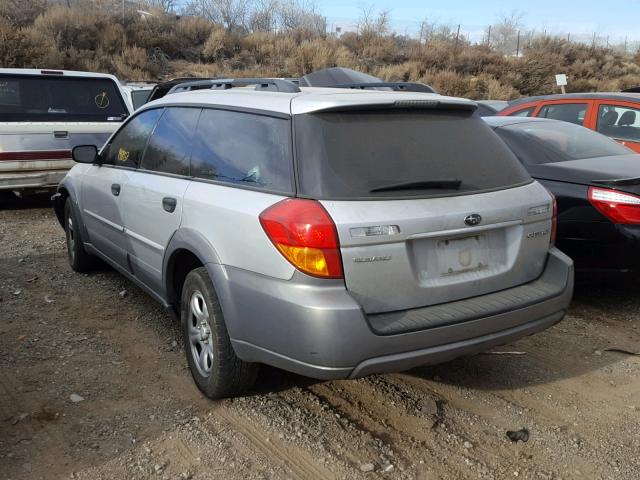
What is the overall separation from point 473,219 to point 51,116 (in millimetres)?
6899

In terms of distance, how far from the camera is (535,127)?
19.3ft

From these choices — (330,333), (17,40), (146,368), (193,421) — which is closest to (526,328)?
(330,333)

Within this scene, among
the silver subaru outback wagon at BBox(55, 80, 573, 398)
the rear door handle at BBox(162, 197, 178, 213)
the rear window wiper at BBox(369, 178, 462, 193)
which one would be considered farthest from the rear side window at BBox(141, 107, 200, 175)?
the rear window wiper at BBox(369, 178, 462, 193)

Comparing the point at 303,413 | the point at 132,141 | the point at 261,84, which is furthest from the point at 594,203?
the point at 132,141

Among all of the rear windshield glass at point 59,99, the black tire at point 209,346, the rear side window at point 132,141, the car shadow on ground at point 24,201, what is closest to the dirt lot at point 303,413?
the black tire at point 209,346

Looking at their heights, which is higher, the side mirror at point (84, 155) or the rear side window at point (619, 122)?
the side mirror at point (84, 155)

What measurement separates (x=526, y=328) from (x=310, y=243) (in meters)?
1.31

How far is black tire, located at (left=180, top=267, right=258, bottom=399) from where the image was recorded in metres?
3.27

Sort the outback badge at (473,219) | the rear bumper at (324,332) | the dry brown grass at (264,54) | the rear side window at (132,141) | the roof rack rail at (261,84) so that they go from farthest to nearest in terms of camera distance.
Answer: the dry brown grass at (264,54), the rear side window at (132,141), the roof rack rail at (261,84), the outback badge at (473,219), the rear bumper at (324,332)

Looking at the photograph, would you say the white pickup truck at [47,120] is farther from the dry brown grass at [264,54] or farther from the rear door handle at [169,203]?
the dry brown grass at [264,54]

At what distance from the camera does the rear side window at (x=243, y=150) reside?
10.1ft

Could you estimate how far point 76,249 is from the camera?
5711 mm

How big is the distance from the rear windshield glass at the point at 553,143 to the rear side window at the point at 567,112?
1.87 meters

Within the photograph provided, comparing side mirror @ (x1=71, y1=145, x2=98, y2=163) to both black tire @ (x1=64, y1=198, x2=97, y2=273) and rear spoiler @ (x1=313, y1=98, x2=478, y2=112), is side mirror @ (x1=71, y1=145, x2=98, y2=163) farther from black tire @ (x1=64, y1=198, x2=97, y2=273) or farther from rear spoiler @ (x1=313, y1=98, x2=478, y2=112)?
rear spoiler @ (x1=313, y1=98, x2=478, y2=112)
